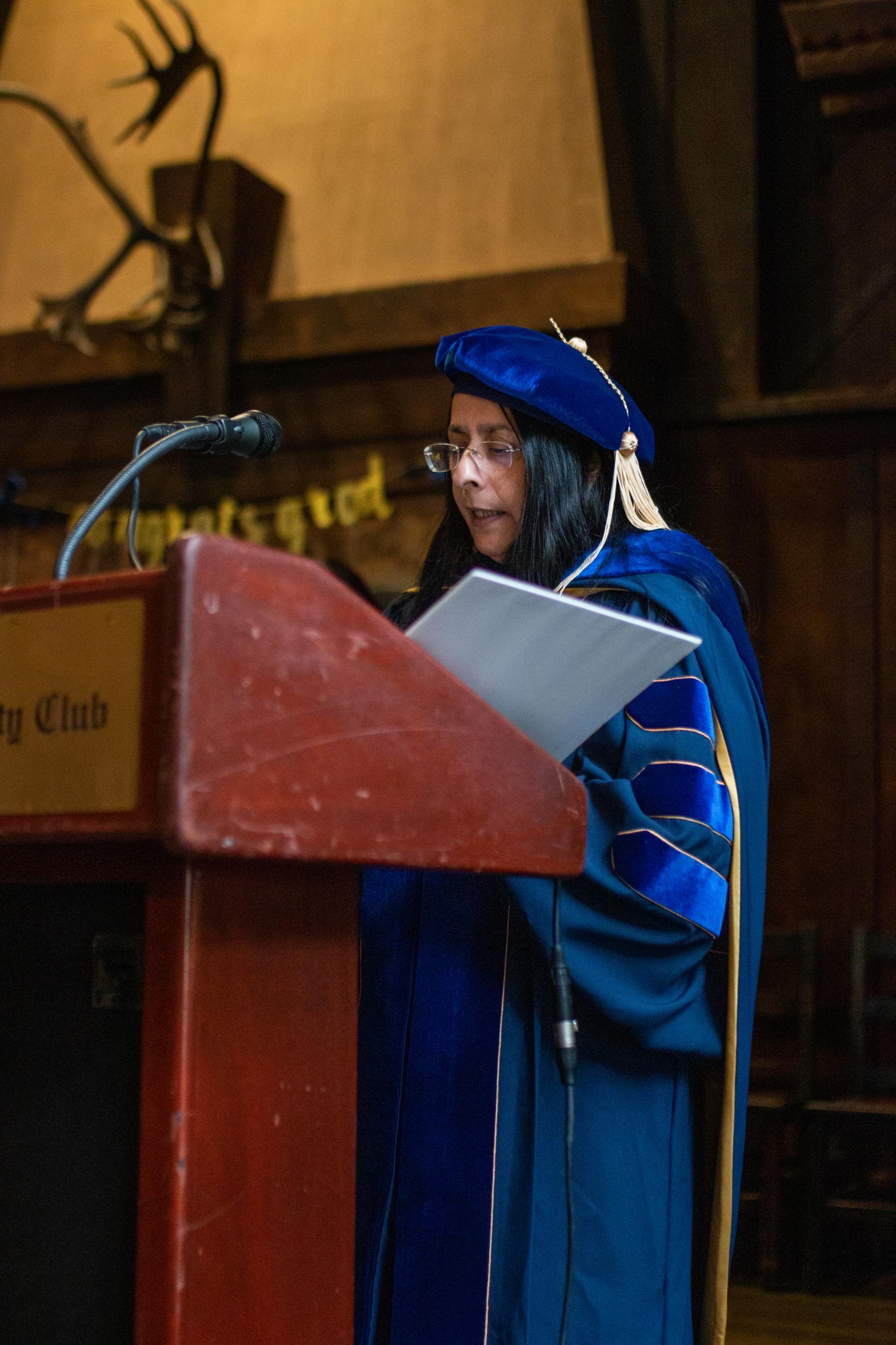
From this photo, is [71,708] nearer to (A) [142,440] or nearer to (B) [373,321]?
(A) [142,440]

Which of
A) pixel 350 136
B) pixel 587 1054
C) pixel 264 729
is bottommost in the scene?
pixel 587 1054

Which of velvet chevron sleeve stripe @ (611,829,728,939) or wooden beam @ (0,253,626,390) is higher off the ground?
wooden beam @ (0,253,626,390)

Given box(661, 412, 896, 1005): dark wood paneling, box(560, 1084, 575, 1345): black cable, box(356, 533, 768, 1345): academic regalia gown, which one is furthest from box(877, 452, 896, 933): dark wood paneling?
box(560, 1084, 575, 1345): black cable

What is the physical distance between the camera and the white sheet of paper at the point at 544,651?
3.33 feet

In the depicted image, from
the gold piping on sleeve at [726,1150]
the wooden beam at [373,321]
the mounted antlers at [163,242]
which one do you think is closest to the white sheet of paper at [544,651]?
the gold piping on sleeve at [726,1150]

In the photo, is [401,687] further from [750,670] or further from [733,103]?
[733,103]

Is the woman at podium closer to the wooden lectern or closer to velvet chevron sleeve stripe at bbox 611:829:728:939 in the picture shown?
velvet chevron sleeve stripe at bbox 611:829:728:939

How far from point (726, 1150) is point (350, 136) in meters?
4.06

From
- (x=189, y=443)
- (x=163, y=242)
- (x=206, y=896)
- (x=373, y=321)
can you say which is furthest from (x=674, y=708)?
(x=163, y=242)

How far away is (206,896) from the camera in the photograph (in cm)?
93

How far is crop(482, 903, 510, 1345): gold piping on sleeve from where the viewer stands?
1405 mm

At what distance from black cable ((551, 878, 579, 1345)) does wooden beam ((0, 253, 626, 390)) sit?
3.06 m

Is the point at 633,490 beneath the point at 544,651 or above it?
above

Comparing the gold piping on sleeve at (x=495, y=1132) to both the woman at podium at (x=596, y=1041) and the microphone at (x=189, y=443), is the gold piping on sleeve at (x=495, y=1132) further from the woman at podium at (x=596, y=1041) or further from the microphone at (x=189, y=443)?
the microphone at (x=189, y=443)
